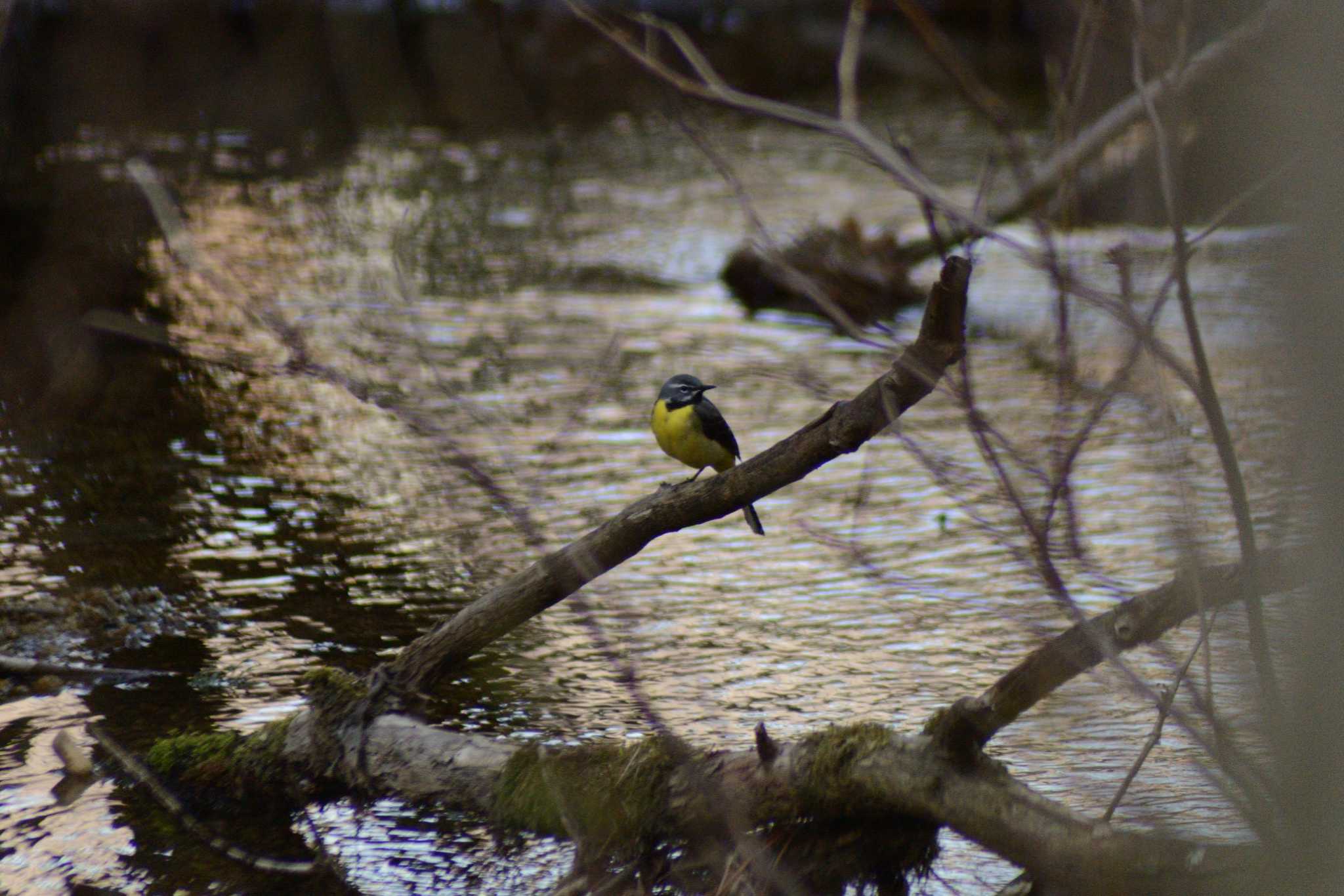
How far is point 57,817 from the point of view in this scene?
3875 millimetres

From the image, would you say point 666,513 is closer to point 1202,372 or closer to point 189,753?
point 189,753

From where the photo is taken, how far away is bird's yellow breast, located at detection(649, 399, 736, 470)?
4.45m

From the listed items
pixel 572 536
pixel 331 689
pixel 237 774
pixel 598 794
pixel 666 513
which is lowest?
pixel 598 794

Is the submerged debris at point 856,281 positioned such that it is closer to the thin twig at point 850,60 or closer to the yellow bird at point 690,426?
the yellow bird at point 690,426

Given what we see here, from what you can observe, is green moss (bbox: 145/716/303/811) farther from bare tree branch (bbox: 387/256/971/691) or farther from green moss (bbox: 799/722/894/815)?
green moss (bbox: 799/722/894/815)

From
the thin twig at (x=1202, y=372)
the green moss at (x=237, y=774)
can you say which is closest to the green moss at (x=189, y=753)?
the green moss at (x=237, y=774)

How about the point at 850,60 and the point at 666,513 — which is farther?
the point at 666,513

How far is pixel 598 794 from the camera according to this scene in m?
3.65

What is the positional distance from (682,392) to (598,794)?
1435 millimetres

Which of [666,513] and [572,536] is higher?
[572,536]

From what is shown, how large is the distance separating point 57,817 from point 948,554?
3.76m

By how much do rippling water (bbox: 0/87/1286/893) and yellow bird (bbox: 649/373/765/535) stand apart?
522mm

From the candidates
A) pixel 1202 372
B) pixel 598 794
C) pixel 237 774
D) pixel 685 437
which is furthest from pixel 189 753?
pixel 1202 372

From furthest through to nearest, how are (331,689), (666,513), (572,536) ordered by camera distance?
1. (572,536)
2. (331,689)
3. (666,513)
